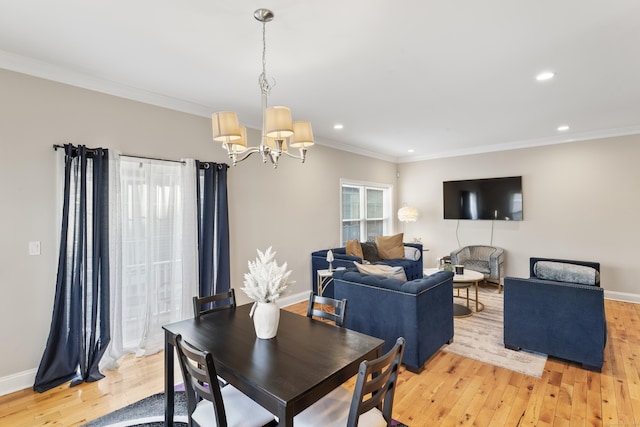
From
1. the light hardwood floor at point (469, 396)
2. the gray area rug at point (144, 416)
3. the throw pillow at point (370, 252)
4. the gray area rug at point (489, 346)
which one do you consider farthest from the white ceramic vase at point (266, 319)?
the throw pillow at point (370, 252)

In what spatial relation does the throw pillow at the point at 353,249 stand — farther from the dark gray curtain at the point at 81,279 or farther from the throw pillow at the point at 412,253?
the dark gray curtain at the point at 81,279

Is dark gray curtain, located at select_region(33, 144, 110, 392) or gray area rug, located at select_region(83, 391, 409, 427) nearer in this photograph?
gray area rug, located at select_region(83, 391, 409, 427)

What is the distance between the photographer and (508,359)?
3156 mm

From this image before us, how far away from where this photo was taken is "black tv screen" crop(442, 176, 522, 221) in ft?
19.6

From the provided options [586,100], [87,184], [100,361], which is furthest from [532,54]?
[100,361]

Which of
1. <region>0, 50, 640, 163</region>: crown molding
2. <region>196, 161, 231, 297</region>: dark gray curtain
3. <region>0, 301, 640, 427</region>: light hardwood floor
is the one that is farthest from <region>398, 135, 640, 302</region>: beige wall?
<region>196, 161, 231, 297</region>: dark gray curtain

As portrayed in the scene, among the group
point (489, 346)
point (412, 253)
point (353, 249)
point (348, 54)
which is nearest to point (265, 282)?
point (348, 54)

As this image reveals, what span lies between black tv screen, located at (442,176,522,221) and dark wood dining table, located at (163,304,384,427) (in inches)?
211

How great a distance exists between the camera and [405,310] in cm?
290

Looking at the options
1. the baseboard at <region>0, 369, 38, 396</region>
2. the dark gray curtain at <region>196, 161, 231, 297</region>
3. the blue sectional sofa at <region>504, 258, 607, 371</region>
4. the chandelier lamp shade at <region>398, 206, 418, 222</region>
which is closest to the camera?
the baseboard at <region>0, 369, 38, 396</region>

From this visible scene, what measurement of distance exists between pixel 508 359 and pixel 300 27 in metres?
3.54

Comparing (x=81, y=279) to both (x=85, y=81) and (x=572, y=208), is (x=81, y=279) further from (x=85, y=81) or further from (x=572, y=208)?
(x=572, y=208)

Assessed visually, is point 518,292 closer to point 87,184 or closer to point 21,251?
point 87,184

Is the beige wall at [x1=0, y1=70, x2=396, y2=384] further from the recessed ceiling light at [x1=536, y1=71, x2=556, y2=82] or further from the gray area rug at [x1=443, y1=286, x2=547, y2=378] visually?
the recessed ceiling light at [x1=536, y1=71, x2=556, y2=82]
